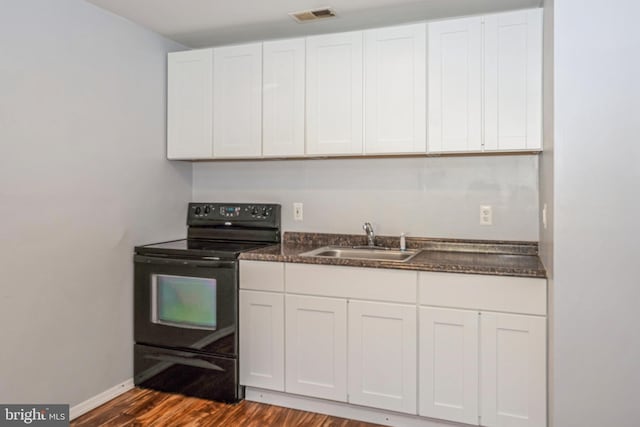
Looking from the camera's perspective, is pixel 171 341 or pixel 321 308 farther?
Answer: pixel 171 341

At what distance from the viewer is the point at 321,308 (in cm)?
249

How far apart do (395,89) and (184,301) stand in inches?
67.6

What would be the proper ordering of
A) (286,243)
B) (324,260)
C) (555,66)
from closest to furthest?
(555,66) < (324,260) < (286,243)

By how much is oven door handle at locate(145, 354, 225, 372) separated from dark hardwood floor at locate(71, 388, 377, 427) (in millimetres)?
196

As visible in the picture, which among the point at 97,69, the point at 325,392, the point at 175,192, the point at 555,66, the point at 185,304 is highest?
the point at 97,69

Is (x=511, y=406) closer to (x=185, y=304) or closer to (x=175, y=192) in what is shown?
(x=185, y=304)

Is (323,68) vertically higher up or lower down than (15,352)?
higher up

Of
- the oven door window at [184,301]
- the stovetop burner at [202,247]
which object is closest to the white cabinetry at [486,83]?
the stovetop burner at [202,247]

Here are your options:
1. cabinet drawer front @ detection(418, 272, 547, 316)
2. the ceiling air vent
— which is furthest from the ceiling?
cabinet drawer front @ detection(418, 272, 547, 316)

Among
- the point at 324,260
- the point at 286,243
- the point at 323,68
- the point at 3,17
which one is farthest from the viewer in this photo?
the point at 286,243

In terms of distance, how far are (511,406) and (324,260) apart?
1123 mm

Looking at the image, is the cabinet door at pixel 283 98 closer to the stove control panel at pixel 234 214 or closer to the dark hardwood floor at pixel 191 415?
the stove control panel at pixel 234 214

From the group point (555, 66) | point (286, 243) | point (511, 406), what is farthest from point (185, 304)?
point (555, 66)

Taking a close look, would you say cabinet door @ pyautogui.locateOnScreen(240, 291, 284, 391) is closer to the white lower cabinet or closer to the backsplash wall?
the white lower cabinet
